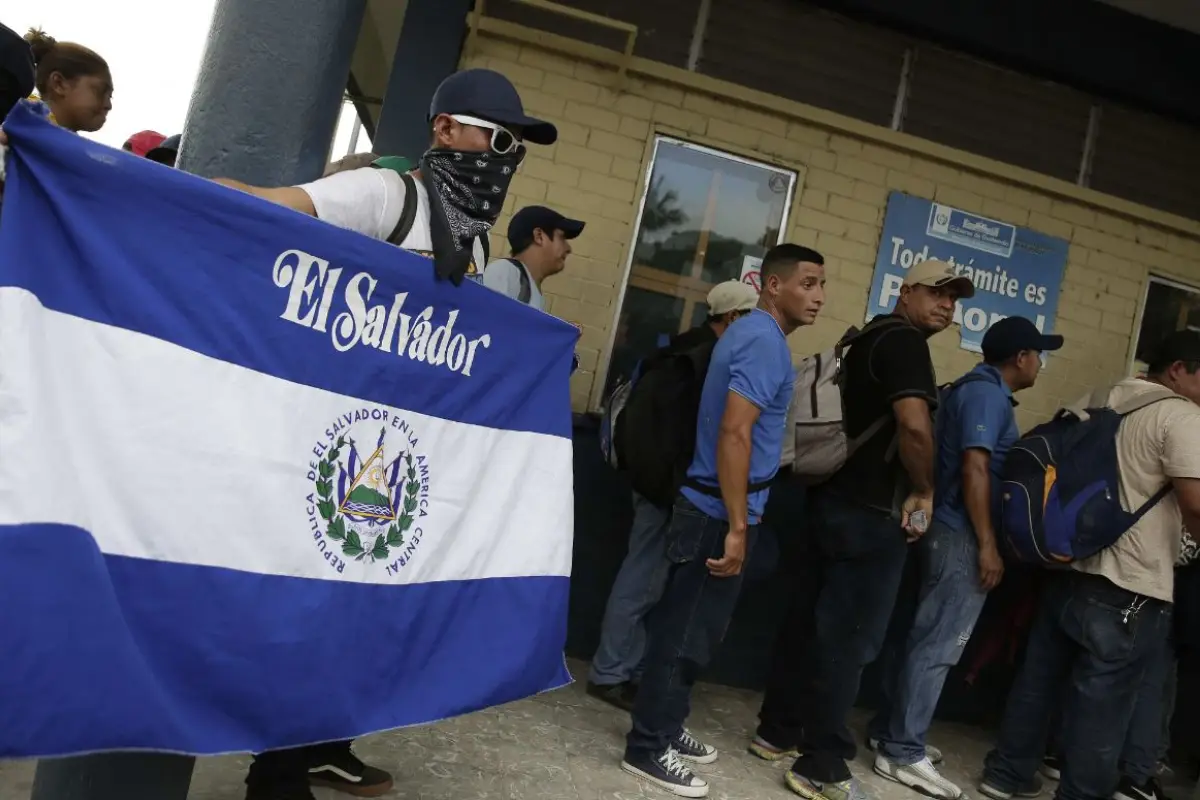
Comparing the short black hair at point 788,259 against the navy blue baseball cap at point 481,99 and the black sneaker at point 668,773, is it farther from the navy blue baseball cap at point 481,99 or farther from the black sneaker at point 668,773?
the black sneaker at point 668,773

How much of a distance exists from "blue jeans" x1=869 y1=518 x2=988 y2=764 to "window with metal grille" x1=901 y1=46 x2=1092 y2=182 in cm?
280

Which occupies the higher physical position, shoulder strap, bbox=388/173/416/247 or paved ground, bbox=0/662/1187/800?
shoulder strap, bbox=388/173/416/247

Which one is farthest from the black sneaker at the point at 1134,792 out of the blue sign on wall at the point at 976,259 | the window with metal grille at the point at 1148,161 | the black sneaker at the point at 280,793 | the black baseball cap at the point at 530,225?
the black sneaker at the point at 280,793

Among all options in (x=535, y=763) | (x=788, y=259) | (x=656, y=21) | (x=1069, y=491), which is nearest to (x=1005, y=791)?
(x=1069, y=491)

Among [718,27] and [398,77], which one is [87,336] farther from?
[718,27]

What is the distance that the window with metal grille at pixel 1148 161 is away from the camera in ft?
20.7

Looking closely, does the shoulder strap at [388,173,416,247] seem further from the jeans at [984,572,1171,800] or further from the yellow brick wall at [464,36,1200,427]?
the jeans at [984,572,1171,800]

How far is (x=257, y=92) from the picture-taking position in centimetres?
229

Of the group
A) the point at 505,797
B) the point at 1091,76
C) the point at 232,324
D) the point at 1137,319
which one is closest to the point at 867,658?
the point at 505,797

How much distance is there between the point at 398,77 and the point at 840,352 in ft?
10.0

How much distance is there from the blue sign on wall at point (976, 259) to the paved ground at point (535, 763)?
2.66 meters

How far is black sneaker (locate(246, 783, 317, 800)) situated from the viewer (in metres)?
2.82

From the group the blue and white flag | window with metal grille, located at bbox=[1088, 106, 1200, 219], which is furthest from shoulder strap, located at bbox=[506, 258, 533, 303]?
window with metal grille, located at bbox=[1088, 106, 1200, 219]

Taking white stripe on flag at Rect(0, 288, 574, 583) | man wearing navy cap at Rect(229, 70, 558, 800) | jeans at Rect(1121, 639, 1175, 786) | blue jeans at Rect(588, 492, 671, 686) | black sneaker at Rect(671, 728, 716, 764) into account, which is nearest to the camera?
white stripe on flag at Rect(0, 288, 574, 583)
